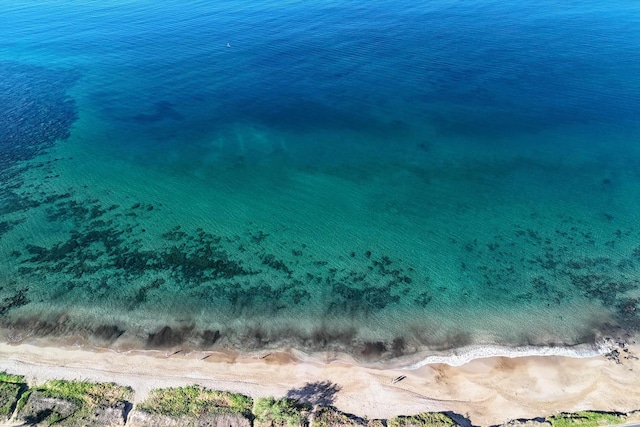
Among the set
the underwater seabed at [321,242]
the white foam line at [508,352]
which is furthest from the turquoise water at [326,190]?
the white foam line at [508,352]

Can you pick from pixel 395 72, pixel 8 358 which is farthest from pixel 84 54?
pixel 8 358

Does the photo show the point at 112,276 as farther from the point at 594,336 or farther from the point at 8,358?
the point at 594,336

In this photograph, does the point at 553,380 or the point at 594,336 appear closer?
the point at 553,380

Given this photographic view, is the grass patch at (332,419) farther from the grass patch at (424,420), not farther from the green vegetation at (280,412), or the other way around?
the grass patch at (424,420)

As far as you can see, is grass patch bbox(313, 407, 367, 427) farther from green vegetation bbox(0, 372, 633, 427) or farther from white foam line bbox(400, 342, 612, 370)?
white foam line bbox(400, 342, 612, 370)

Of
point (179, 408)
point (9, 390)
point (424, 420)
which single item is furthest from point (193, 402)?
point (424, 420)

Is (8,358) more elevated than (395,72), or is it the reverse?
(395,72)

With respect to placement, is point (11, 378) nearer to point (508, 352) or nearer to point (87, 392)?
point (87, 392)

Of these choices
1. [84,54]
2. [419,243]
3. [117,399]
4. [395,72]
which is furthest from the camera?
[84,54]
